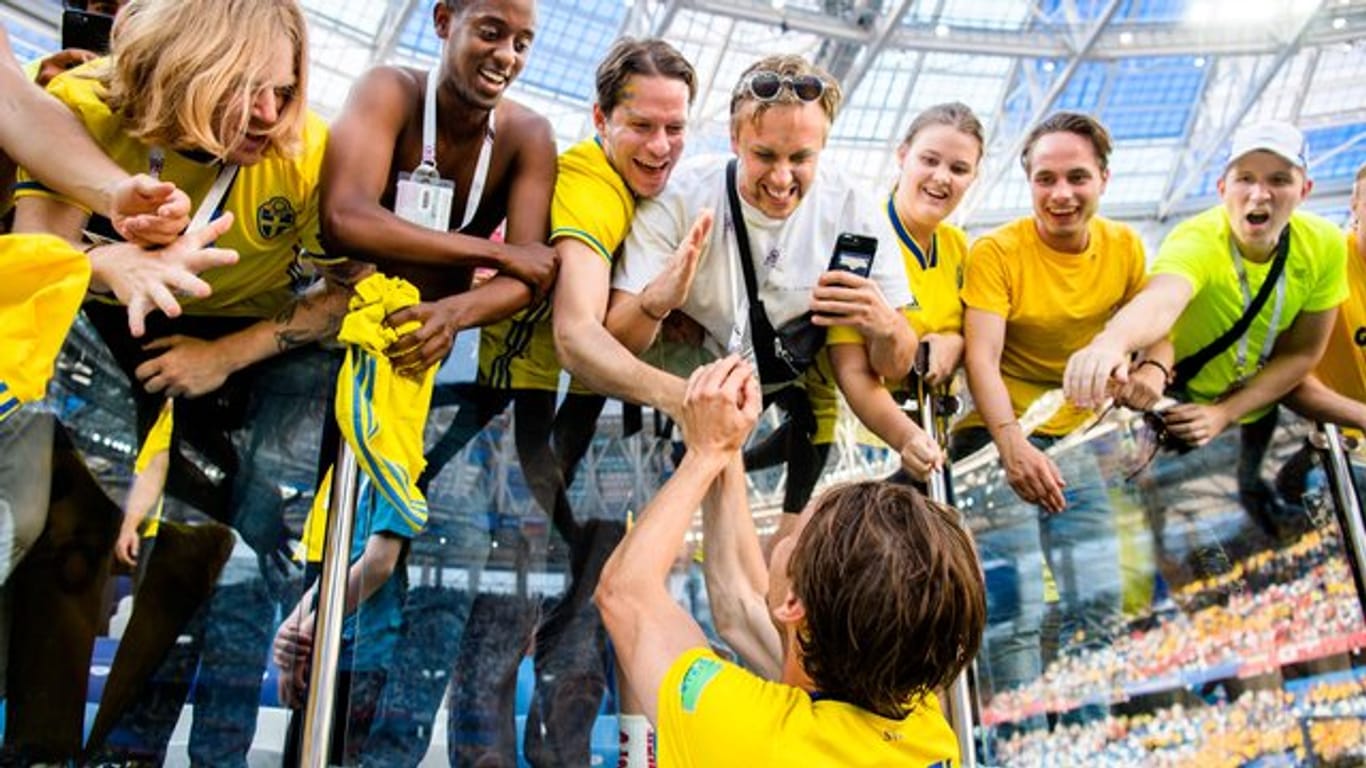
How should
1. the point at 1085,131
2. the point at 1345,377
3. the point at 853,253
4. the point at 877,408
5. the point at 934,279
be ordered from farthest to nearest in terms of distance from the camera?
the point at 1345,377 → the point at 1085,131 → the point at 934,279 → the point at 877,408 → the point at 853,253

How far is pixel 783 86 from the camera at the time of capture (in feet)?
10.0

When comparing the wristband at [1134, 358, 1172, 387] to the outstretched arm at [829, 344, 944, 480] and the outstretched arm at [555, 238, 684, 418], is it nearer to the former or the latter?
the outstretched arm at [829, 344, 944, 480]

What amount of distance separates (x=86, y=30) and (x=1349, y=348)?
14.0ft

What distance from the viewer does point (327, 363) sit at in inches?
111

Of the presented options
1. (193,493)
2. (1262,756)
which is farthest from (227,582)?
(1262,756)

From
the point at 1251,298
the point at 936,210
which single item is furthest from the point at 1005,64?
the point at 936,210

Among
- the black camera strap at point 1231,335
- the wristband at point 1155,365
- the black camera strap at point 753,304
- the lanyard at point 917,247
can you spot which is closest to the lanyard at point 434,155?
the black camera strap at point 753,304

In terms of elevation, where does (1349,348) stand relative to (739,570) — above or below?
above

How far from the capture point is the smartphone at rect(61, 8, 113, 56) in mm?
3066

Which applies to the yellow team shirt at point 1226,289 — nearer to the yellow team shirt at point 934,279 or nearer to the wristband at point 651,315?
the yellow team shirt at point 934,279

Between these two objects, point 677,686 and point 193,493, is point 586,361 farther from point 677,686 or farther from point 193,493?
point 677,686

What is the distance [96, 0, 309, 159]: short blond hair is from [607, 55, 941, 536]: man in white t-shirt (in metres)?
1.04

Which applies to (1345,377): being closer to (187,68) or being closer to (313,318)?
(313,318)

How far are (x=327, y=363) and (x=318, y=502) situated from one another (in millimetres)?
380
